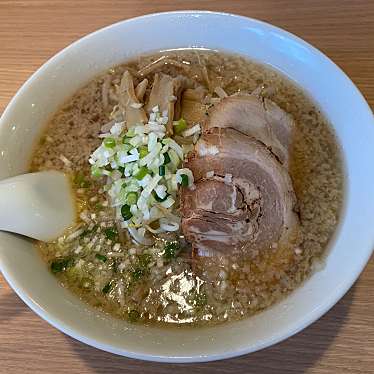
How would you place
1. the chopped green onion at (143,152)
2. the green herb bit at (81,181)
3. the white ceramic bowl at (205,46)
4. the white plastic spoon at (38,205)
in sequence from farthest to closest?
the green herb bit at (81,181) → the chopped green onion at (143,152) → the white plastic spoon at (38,205) → the white ceramic bowl at (205,46)

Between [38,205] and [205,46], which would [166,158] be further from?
[205,46]

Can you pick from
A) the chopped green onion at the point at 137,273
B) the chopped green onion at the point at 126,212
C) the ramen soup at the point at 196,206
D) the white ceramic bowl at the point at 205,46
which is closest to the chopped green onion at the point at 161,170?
the ramen soup at the point at 196,206

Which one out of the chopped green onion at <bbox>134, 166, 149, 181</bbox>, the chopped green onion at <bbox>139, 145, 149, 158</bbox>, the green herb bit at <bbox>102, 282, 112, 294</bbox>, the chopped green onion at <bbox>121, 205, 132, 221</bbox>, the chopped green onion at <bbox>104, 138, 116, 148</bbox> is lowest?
the green herb bit at <bbox>102, 282, 112, 294</bbox>

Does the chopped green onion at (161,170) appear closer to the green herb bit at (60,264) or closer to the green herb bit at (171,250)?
the green herb bit at (171,250)

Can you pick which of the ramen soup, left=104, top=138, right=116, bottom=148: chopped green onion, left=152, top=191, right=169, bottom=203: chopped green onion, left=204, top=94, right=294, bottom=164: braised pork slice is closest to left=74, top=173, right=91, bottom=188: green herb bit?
the ramen soup

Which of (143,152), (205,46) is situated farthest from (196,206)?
(205,46)

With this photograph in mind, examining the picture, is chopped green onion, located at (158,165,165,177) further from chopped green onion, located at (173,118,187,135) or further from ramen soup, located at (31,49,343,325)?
chopped green onion, located at (173,118,187,135)
